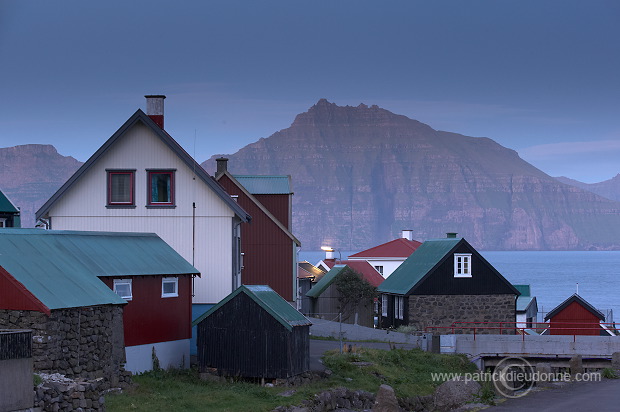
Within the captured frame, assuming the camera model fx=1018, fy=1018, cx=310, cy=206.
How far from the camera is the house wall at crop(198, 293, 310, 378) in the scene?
3538cm

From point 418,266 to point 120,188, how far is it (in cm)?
2416

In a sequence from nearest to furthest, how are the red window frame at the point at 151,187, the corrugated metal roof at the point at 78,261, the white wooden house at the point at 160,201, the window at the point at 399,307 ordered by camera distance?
the corrugated metal roof at the point at 78,261 < the white wooden house at the point at 160,201 < the red window frame at the point at 151,187 < the window at the point at 399,307

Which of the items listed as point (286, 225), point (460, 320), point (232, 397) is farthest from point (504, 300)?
point (232, 397)

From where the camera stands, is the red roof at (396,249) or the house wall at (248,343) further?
the red roof at (396,249)

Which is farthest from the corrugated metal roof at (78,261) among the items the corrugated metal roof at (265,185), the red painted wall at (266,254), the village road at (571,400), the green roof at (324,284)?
the green roof at (324,284)

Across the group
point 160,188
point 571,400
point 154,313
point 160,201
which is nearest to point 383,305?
point 160,201

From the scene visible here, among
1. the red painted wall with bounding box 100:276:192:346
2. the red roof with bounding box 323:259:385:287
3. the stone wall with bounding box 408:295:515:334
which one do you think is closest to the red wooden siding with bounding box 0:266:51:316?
the red painted wall with bounding box 100:276:192:346

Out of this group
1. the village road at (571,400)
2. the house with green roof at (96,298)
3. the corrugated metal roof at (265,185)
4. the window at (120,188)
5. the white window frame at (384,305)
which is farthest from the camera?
the white window frame at (384,305)

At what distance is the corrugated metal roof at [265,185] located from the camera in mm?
57919

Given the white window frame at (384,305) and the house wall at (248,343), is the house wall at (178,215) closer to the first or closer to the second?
the house wall at (248,343)

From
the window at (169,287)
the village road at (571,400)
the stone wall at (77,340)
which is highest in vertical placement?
the window at (169,287)

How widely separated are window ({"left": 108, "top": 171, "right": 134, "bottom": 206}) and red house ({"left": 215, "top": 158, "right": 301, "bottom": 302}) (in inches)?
510

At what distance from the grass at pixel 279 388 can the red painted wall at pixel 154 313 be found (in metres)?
1.47

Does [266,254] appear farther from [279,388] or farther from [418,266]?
[279,388]
